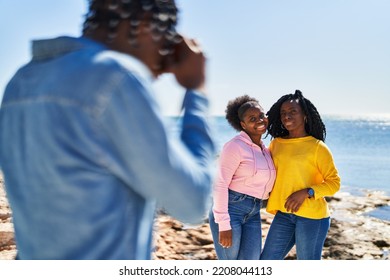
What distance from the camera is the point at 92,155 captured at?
0.94 meters

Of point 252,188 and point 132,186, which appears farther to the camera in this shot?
point 252,188

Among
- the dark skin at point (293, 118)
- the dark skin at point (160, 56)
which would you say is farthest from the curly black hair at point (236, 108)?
the dark skin at point (160, 56)

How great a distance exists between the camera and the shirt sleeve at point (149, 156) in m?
0.91

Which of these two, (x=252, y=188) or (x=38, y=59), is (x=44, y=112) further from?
(x=252, y=188)

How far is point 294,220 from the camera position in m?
3.60

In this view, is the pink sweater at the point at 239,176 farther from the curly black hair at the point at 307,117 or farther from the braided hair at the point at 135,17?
the braided hair at the point at 135,17

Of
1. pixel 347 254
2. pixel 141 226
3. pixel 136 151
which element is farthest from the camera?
pixel 347 254

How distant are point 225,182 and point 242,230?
387 millimetres

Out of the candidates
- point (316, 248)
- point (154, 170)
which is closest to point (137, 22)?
point (154, 170)

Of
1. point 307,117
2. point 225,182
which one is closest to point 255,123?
point 307,117

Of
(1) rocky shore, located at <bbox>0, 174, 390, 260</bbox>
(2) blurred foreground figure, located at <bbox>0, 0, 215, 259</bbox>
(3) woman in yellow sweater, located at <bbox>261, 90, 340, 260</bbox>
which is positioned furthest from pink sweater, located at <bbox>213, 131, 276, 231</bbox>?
(2) blurred foreground figure, located at <bbox>0, 0, 215, 259</bbox>

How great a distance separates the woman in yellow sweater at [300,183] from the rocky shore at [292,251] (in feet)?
4.82

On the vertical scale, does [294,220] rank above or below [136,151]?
below

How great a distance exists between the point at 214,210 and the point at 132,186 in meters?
2.61
